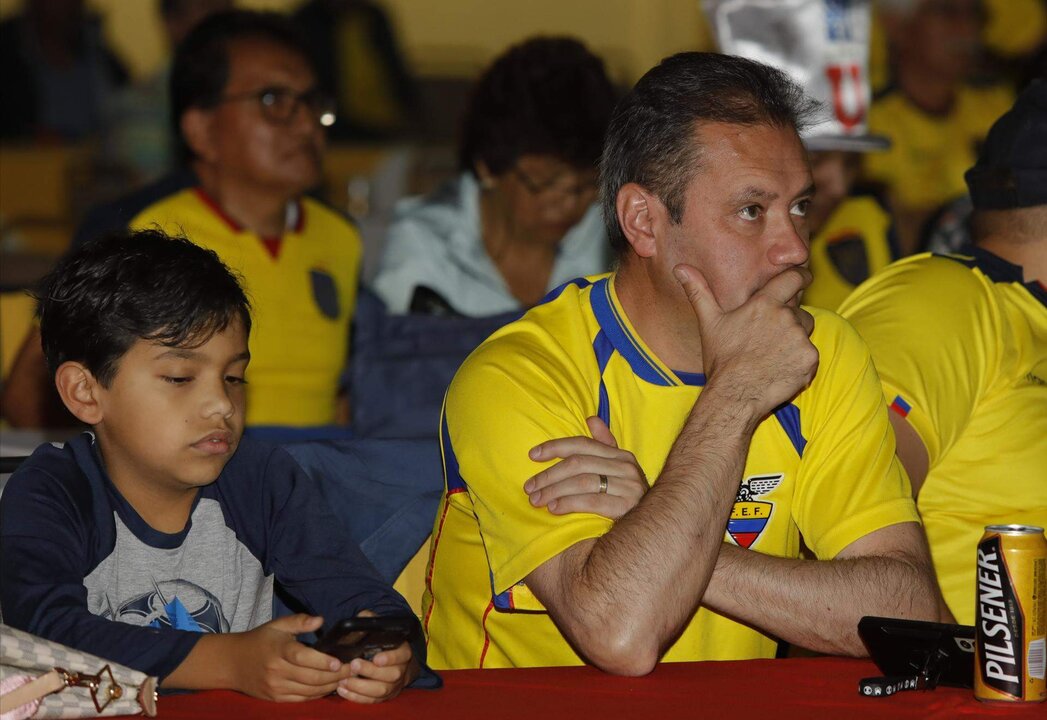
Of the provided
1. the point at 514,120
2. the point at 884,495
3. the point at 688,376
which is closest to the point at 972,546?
the point at 884,495

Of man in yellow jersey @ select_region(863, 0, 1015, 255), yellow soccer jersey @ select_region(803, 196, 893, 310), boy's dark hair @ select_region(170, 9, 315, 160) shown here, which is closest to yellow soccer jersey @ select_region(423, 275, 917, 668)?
boy's dark hair @ select_region(170, 9, 315, 160)

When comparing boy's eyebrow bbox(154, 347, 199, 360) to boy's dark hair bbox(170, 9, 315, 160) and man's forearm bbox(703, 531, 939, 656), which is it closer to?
man's forearm bbox(703, 531, 939, 656)

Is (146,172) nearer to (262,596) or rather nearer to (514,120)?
(514,120)

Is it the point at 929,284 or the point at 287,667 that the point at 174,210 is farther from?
the point at 287,667

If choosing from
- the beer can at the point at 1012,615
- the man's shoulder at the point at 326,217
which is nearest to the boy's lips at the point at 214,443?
the beer can at the point at 1012,615

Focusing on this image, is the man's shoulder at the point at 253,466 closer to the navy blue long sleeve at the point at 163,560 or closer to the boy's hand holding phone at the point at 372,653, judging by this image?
the navy blue long sleeve at the point at 163,560

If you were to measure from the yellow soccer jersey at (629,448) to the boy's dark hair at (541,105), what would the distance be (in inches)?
69.4

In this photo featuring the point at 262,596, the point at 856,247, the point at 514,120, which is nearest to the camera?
the point at 262,596

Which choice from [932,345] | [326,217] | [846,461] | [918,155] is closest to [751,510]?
[846,461]

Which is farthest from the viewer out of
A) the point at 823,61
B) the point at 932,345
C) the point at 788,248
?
the point at 823,61

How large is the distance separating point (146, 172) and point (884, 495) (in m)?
5.80

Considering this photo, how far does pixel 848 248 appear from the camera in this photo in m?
4.67

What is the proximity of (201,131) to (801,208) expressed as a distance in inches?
89.6

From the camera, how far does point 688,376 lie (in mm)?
2396
